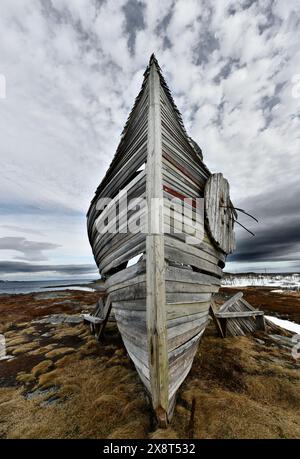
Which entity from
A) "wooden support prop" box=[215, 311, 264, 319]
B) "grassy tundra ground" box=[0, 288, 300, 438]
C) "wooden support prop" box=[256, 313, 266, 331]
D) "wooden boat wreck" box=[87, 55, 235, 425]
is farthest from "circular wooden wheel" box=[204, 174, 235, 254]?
"wooden support prop" box=[256, 313, 266, 331]

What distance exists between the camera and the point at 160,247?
284 cm

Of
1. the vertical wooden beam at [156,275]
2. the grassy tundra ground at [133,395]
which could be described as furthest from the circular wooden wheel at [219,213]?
the grassy tundra ground at [133,395]

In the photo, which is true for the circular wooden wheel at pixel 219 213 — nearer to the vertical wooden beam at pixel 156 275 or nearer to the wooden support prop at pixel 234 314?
the vertical wooden beam at pixel 156 275

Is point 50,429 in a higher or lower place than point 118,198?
lower

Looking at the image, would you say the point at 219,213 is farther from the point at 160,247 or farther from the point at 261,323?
the point at 261,323

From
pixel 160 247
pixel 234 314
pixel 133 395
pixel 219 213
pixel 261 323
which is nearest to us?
pixel 160 247

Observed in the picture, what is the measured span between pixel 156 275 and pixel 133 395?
2.28 m

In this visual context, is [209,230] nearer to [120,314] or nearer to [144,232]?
[144,232]

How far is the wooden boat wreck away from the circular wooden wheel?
2cm

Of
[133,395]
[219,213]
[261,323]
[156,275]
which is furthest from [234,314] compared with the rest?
[156,275]

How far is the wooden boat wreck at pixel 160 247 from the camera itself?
269 cm

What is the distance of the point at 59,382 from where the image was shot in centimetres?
406
